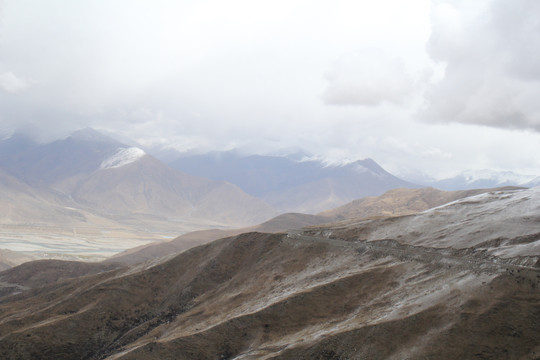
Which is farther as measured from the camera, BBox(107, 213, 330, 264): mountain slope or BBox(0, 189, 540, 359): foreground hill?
BBox(107, 213, 330, 264): mountain slope

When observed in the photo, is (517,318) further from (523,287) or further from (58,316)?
(58,316)

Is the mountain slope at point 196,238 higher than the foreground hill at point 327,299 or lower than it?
higher

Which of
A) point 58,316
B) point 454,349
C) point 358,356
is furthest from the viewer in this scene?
point 58,316

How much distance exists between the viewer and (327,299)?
40.6 m

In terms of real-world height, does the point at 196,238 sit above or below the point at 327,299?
above

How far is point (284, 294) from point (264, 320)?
5469 mm

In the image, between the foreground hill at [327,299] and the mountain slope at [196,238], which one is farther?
the mountain slope at [196,238]

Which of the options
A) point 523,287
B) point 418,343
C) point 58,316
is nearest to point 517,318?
point 523,287

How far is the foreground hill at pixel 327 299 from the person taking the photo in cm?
3106

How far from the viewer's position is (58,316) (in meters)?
52.3

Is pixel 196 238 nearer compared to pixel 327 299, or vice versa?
pixel 327 299

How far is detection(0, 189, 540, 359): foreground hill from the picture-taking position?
31.1 metres

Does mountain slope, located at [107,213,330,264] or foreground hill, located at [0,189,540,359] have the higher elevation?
mountain slope, located at [107,213,330,264]

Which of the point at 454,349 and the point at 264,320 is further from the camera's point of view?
the point at 264,320
